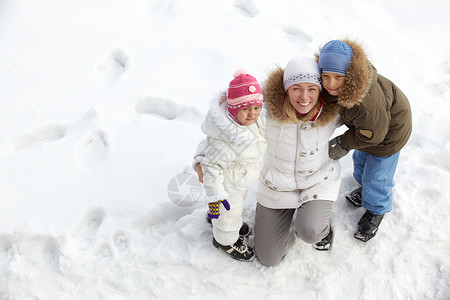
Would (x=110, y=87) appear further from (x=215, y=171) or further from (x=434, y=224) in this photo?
(x=434, y=224)

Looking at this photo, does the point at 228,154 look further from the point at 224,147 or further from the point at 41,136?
the point at 41,136

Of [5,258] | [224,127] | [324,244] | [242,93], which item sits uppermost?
[242,93]

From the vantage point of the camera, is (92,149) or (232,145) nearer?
(232,145)

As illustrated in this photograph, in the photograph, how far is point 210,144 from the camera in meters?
1.49

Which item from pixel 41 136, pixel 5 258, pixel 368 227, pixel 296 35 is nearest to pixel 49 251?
pixel 5 258

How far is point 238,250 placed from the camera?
1781mm

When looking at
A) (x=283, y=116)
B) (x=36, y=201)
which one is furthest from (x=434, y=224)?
(x=36, y=201)

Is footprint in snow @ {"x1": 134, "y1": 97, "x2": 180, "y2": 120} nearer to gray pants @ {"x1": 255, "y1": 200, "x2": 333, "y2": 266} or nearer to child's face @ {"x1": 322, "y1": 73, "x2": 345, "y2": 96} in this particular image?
gray pants @ {"x1": 255, "y1": 200, "x2": 333, "y2": 266}

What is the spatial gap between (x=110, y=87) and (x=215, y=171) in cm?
138

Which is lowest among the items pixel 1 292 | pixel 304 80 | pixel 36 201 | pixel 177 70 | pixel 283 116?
pixel 1 292

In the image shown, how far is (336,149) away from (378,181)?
267 millimetres

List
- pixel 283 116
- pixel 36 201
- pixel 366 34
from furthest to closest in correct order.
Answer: pixel 366 34, pixel 36 201, pixel 283 116

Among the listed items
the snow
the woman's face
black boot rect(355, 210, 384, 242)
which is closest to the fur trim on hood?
the woman's face

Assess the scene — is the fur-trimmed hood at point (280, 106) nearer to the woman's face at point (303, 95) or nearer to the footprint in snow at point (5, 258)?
the woman's face at point (303, 95)
